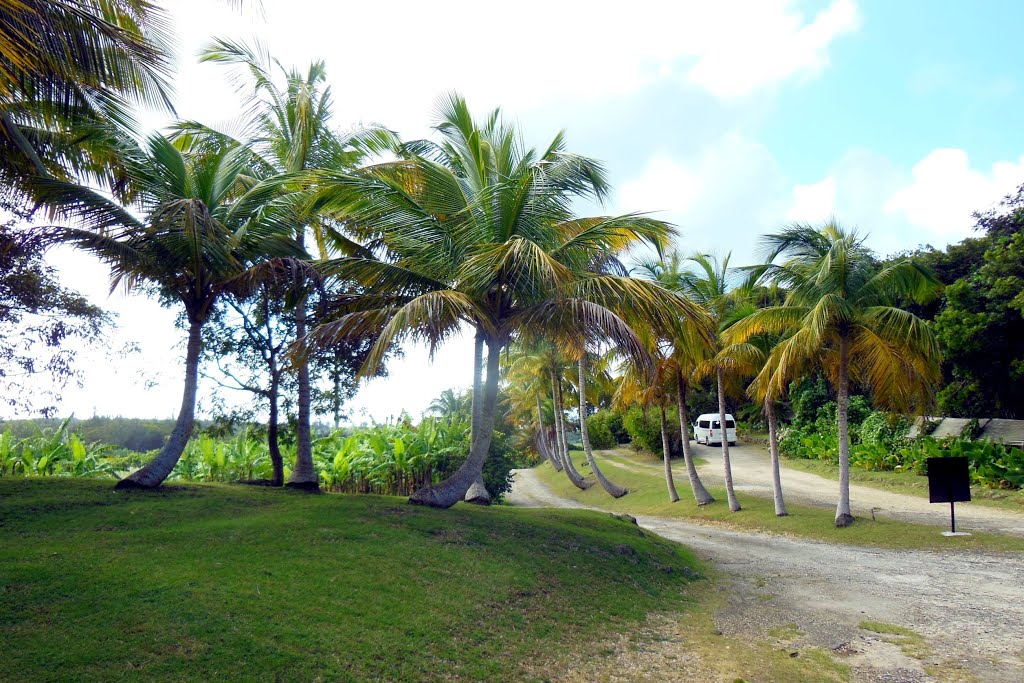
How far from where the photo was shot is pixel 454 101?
42.3 ft

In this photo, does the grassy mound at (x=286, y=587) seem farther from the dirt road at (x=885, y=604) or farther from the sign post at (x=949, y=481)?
the sign post at (x=949, y=481)

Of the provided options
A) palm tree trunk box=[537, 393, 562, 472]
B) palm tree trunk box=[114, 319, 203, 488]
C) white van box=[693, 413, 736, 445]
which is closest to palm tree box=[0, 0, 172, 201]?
palm tree trunk box=[114, 319, 203, 488]

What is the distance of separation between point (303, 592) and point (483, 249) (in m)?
5.98

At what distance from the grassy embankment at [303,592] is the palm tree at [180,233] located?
2.46 metres

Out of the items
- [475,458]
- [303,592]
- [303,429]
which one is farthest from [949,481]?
[303,592]

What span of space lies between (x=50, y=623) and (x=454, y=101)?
33.6ft

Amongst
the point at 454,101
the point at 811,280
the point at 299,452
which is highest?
the point at 454,101

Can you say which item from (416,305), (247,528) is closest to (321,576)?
(247,528)

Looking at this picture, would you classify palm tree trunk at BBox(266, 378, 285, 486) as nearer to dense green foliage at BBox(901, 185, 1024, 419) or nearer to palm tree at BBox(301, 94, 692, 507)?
palm tree at BBox(301, 94, 692, 507)

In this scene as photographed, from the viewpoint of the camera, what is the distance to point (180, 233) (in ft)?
35.1

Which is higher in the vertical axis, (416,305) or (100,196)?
(100,196)

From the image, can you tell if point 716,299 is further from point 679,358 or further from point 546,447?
point 546,447

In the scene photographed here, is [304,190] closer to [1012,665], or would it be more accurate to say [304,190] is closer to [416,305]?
[416,305]

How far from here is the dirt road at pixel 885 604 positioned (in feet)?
23.9
